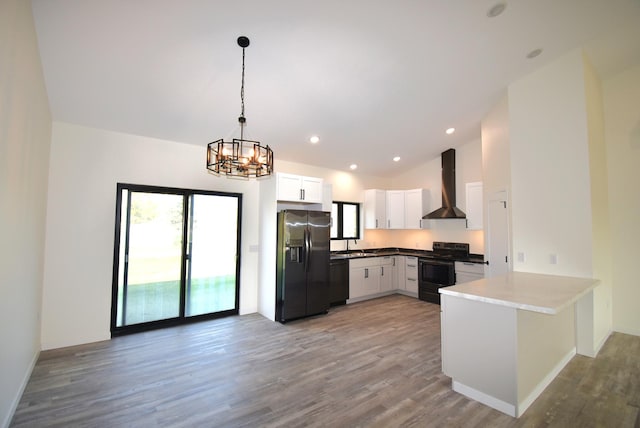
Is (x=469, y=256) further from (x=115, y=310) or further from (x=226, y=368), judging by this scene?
(x=115, y=310)

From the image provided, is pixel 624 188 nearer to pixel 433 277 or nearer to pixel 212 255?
pixel 433 277

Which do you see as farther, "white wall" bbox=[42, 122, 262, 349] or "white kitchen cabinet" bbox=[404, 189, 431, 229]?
"white kitchen cabinet" bbox=[404, 189, 431, 229]

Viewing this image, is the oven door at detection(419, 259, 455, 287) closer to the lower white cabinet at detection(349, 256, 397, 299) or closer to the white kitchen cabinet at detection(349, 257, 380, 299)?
the lower white cabinet at detection(349, 256, 397, 299)

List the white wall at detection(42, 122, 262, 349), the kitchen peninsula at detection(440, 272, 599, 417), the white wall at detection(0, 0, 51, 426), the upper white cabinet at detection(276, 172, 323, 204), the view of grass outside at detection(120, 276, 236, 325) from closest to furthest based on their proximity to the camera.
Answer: the white wall at detection(0, 0, 51, 426), the kitchen peninsula at detection(440, 272, 599, 417), the white wall at detection(42, 122, 262, 349), the view of grass outside at detection(120, 276, 236, 325), the upper white cabinet at detection(276, 172, 323, 204)

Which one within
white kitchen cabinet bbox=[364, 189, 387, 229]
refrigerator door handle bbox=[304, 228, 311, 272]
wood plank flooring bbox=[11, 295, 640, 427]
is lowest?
wood plank flooring bbox=[11, 295, 640, 427]

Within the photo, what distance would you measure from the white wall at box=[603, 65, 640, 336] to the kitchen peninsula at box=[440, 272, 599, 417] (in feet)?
5.98

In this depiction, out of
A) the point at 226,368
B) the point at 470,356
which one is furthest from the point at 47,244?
the point at 470,356

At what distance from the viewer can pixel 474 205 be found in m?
5.39

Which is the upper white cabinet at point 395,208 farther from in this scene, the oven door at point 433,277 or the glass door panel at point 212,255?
the glass door panel at point 212,255

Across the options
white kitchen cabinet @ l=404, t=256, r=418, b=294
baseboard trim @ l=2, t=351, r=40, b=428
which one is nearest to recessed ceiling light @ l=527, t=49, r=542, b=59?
white kitchen cabinet @ l=404, t=256, r=418, b=294

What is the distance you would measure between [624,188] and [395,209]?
12.1 ft

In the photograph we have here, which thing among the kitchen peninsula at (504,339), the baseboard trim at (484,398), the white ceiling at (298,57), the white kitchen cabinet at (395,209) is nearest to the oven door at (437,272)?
the white kitchen cabinet at (395,209)

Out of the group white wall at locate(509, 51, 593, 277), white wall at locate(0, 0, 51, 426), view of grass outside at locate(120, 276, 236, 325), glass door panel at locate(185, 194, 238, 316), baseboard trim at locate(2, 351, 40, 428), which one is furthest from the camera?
glass door panel at locate(185, 194, 238, 316)

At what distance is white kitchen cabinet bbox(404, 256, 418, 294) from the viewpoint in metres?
6.03
